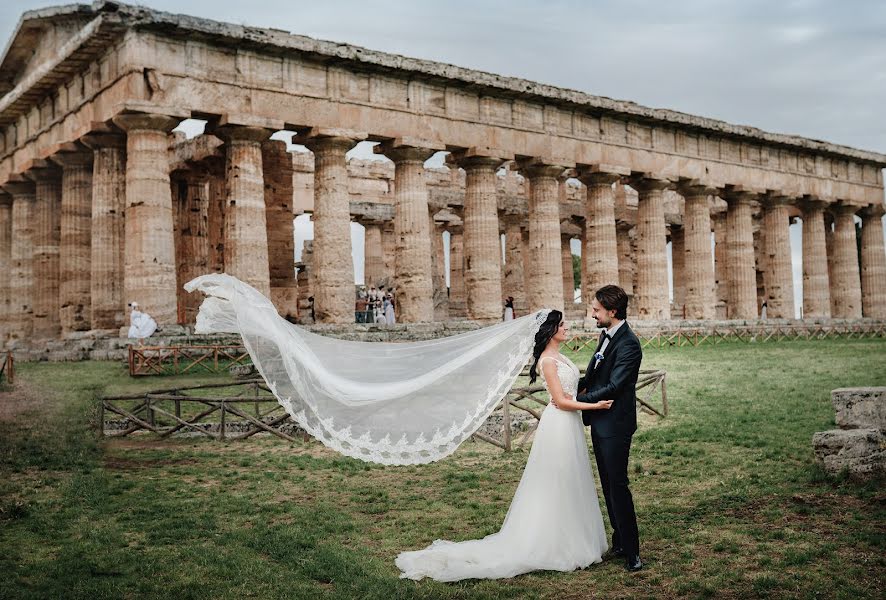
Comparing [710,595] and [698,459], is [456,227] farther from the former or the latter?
[710,595]

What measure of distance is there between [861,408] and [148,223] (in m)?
18.7

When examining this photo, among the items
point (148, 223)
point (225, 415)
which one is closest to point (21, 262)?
point (148, 223)

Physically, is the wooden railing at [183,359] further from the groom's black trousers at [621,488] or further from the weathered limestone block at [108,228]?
the groom's black trousers at [621,488]

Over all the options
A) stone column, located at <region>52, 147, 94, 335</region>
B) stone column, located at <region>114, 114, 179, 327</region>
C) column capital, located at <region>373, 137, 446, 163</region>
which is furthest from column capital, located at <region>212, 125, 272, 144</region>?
stone column, located at <region>52, 147, 94, 335</region>

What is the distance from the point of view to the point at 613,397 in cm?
649

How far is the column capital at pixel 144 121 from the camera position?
22.5 m

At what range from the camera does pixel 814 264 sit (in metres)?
40.6

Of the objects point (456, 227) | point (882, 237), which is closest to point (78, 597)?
point (456, 227)

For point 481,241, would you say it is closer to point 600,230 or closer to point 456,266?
point 600,230

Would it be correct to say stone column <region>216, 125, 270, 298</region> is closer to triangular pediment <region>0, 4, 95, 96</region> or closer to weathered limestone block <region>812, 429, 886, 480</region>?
triangular pediment <region>0, 4, 95, 96</region>

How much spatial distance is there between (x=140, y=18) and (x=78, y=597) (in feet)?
64.2

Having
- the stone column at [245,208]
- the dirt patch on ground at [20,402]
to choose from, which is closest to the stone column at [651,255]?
the stone column at [245,208]

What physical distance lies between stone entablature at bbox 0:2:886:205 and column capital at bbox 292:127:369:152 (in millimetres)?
255

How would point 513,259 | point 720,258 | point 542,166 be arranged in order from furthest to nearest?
point 720,258, point 513,259, point 542,166
